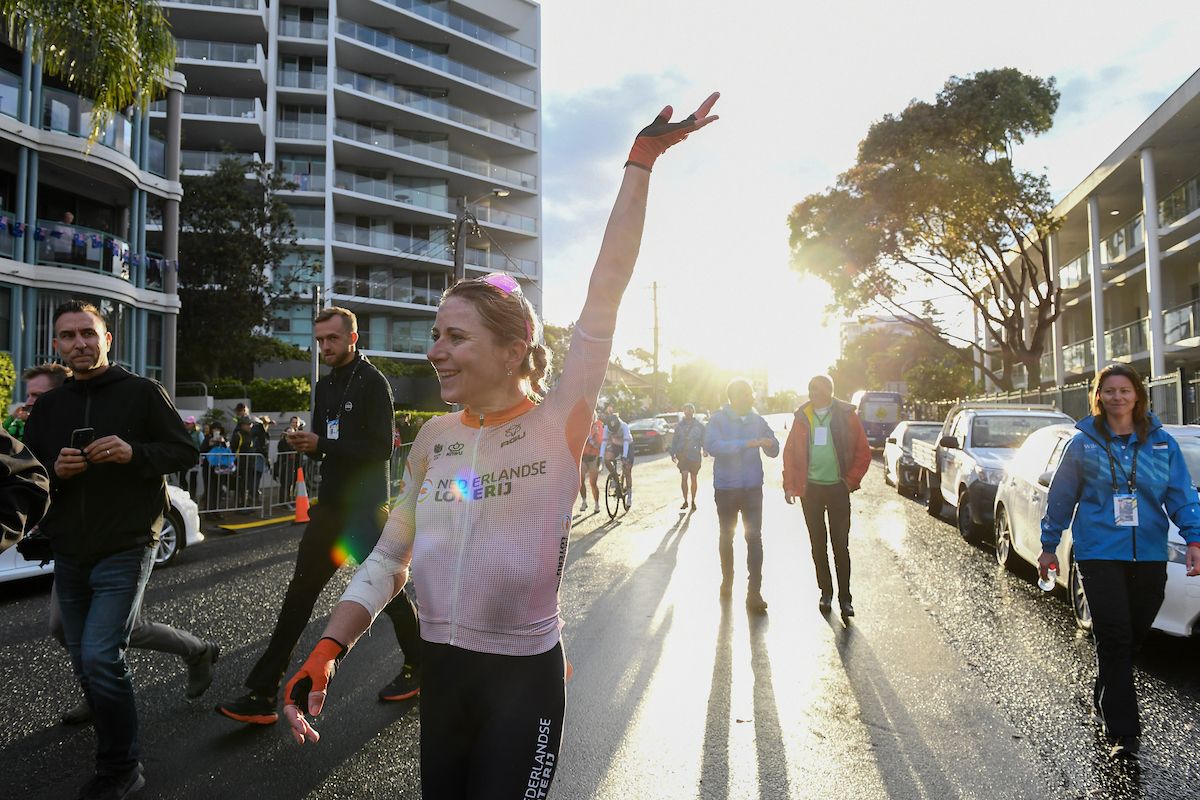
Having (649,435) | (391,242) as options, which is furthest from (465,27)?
(649,435)

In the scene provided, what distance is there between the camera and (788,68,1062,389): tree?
2180 centimetres

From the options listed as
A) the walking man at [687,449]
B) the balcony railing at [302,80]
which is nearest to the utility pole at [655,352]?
the balcony railing at [302,80]

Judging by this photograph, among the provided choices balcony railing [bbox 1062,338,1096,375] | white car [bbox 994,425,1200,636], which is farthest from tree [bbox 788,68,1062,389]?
white car [bbox 994,425,1200,636]

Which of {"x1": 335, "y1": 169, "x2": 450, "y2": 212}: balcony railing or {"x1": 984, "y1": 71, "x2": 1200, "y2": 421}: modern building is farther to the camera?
{"x1": 335, "y1": 169, "x2": 450, "y2": 212}: balcony railing

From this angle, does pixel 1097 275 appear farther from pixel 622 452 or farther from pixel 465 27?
pixel 465 27

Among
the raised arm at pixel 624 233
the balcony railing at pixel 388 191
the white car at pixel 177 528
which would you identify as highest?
the balcony railing at pixel 388 191

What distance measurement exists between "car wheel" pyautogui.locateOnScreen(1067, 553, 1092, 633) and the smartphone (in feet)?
19.1

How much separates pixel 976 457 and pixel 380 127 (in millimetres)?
42130

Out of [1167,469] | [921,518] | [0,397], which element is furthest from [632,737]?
[0,397]

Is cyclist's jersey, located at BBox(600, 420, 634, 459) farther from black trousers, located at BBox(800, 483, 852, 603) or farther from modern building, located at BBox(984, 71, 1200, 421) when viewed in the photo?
modern building, located at BBox(984, 71, 1200, 421)

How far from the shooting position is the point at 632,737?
13.2 ft

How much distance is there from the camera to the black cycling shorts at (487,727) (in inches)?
70.9

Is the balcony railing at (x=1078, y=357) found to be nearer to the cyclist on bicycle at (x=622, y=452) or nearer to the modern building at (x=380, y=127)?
the modern building at (x=380, y=127)

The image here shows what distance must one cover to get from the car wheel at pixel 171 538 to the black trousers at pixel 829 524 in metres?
6.26
